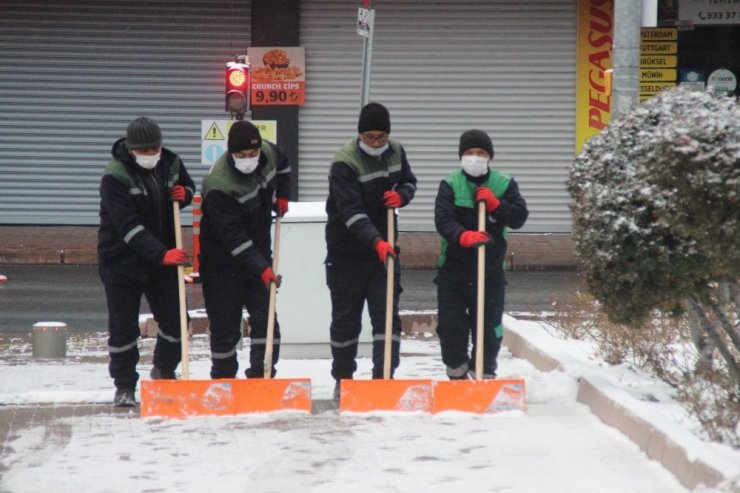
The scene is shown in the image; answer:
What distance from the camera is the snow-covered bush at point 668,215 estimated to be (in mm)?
6207

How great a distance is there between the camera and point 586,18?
21.9m

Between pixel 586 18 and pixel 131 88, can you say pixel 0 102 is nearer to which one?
pixel 131 88

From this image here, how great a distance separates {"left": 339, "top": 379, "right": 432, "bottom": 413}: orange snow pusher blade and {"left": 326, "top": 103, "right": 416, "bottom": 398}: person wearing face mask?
585 millimetres

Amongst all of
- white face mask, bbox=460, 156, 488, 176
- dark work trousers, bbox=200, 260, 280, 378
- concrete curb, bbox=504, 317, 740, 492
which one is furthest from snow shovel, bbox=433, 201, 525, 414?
white face mask, bbox=460, 156, 488, 176

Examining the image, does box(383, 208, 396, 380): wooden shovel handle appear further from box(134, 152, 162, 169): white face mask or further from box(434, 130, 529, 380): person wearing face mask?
box(134, 152, 162, 169): white face mask

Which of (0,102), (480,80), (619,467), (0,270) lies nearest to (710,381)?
(619,467)

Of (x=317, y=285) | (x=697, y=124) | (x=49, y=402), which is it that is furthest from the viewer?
(x=317, y=285)

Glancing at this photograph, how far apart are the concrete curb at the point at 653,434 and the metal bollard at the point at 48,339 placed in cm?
358

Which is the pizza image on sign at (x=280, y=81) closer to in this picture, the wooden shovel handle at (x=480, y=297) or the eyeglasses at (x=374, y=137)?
the eyeglasses at (x=374, y=137)

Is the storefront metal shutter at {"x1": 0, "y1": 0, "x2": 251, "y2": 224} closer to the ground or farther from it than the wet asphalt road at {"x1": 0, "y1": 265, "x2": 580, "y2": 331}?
farther from it

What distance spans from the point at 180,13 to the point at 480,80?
481cm

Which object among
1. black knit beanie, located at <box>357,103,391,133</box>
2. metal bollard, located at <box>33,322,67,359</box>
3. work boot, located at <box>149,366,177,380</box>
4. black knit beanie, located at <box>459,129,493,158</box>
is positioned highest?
black knit beanie, located at <box>357,103,391,133</box>

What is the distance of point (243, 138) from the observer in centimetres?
799

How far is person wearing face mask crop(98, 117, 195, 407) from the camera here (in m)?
7.90
